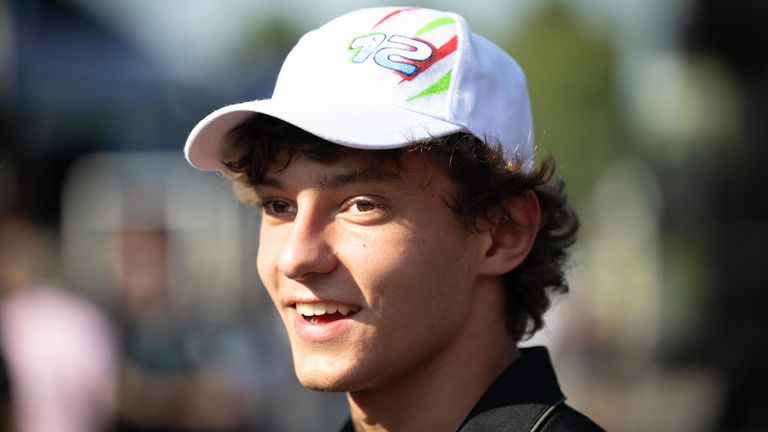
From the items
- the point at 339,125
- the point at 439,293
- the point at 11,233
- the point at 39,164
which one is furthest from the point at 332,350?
the point at 39,164

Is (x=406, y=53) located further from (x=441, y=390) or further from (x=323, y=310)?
(x=441, y=390)

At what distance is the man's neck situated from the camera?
3146mm

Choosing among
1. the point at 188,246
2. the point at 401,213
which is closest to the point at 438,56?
the point at 401,213

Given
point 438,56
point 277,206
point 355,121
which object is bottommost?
point 277,206

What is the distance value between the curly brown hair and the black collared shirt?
0.28 meters

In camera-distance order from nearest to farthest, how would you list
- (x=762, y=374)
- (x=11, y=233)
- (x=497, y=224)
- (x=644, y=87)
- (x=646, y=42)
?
1. (x=497, y=224)
2. (x=11, y=233)
3. (x=762, y=374)
4. (x=646, y=42)
5. (x=644, y=87)

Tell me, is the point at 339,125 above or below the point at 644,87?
above

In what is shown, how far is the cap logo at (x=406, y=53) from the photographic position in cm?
308

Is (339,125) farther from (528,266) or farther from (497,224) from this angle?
(528,266)

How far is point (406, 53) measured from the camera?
3.10m

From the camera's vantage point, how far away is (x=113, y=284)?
36.5ft

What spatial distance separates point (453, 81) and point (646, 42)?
65.2 feet

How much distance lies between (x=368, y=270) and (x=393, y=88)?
448mm

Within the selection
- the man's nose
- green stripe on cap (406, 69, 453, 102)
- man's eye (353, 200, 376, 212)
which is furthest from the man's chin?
green stripe on cap (406, 69, 453, 102)
